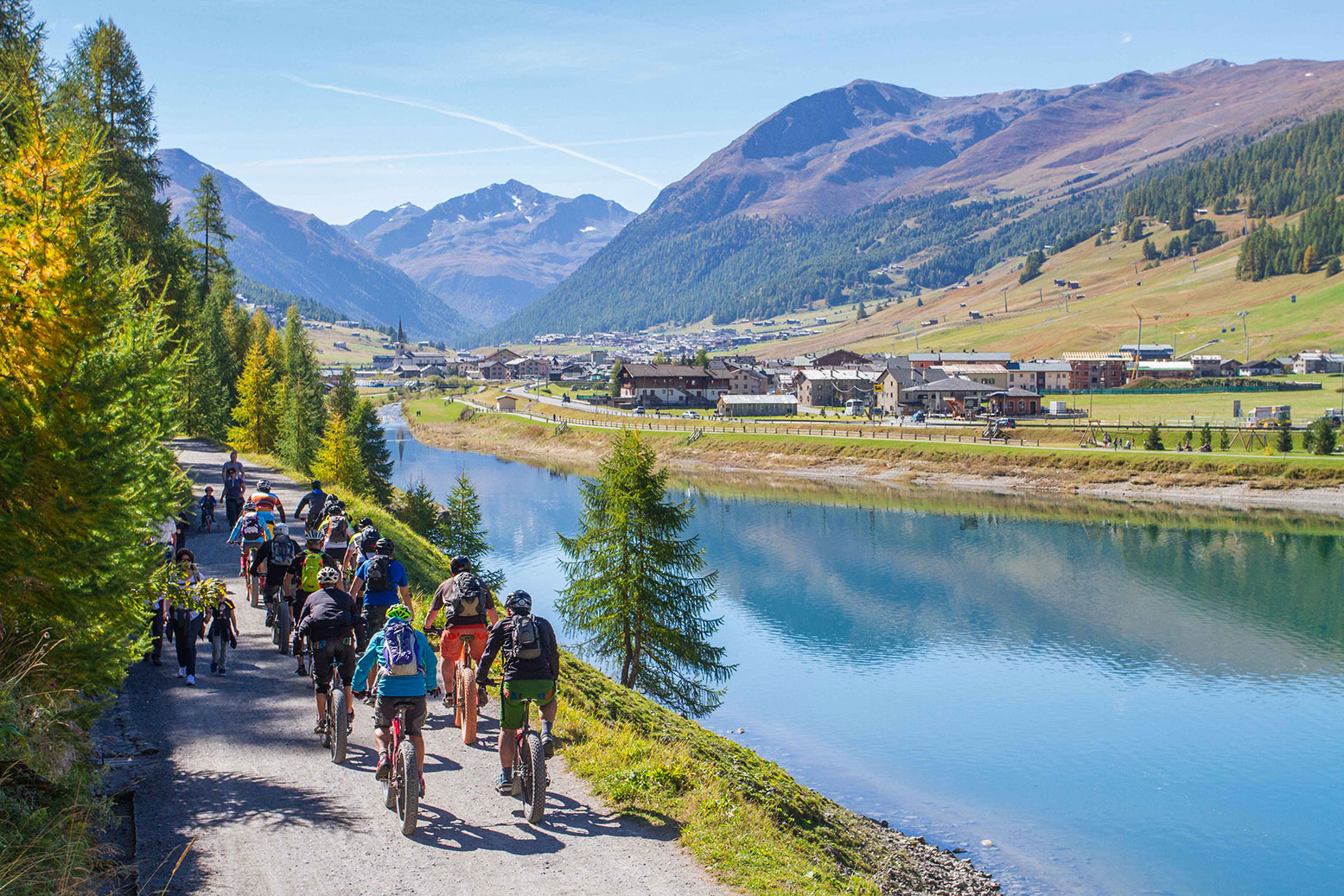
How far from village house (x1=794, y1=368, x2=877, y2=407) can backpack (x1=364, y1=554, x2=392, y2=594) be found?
430ft

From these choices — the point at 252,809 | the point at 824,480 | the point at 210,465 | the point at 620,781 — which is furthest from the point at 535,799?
the point at 824,480

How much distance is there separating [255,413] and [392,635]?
187ft

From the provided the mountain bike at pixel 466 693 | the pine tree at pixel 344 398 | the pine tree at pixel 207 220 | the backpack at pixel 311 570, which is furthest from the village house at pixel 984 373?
the mountain bike at pixel 466 693

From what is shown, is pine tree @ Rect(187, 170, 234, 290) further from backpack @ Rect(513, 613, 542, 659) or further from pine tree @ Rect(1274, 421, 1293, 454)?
pine tree @ Rect(1274, 421, 1293, 454)

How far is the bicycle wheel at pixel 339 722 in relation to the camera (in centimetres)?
1277

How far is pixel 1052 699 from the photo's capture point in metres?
34.7

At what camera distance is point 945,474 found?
8825cm

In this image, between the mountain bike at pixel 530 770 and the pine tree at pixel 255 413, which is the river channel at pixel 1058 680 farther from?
the pine tree at pixel 255 413

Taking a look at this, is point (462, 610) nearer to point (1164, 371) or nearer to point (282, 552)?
point (282, 552)

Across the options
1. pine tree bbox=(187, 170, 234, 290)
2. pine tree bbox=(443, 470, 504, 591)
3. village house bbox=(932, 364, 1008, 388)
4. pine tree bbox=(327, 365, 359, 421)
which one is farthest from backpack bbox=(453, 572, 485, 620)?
village house bbox=(932, 364, 1008, 388)

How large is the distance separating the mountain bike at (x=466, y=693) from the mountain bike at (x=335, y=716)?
1.75 m

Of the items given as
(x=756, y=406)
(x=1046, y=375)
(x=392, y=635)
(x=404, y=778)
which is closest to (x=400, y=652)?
(x=392, y=635)

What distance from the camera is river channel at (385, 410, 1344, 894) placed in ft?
78.8

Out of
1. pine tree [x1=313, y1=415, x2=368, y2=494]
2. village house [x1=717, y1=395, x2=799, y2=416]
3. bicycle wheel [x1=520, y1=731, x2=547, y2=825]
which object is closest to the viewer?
bicycle wheel [x1=520, y1=731, x2=547, y2=825]
